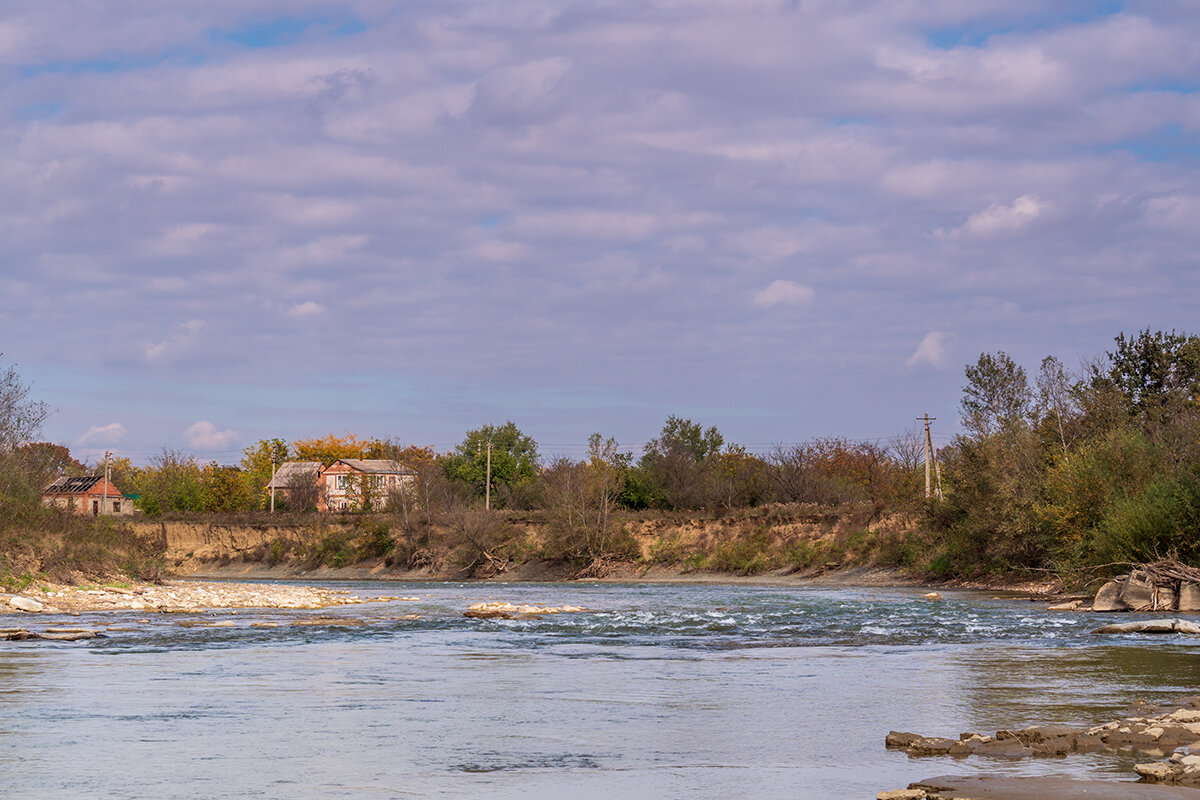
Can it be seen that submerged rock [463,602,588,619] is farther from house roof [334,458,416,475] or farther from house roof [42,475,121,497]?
A: house roof [42,475,121,497]

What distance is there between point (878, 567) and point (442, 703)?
54.1 m

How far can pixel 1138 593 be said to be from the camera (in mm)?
36500

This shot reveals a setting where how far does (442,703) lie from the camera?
16938 millimetres

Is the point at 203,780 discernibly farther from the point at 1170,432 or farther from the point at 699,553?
the point at 699,553

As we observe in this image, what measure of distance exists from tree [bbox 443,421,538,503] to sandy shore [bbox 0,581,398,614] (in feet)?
218

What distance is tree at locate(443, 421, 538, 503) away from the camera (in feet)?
376

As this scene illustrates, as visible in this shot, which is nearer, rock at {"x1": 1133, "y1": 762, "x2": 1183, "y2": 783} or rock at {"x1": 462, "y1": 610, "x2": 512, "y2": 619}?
rock at {"x1": 1133, "y1": 762, "x2": 1183, "y2": 783}

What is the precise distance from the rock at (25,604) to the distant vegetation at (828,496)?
3432mm

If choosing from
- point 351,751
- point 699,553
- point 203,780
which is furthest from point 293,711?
point 699,553

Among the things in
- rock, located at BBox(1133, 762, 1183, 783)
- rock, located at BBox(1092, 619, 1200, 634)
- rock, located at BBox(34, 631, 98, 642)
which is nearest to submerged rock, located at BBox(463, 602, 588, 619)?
rock, located at BBox(34, 631, 98, 642)

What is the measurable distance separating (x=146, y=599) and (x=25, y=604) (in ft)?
17.8

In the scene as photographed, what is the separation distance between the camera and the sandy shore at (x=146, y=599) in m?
35.1

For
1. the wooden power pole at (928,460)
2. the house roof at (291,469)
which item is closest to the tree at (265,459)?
the house roof at (291,469)

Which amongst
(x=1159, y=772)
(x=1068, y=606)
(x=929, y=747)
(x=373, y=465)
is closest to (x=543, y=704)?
(x=929, y=747)
